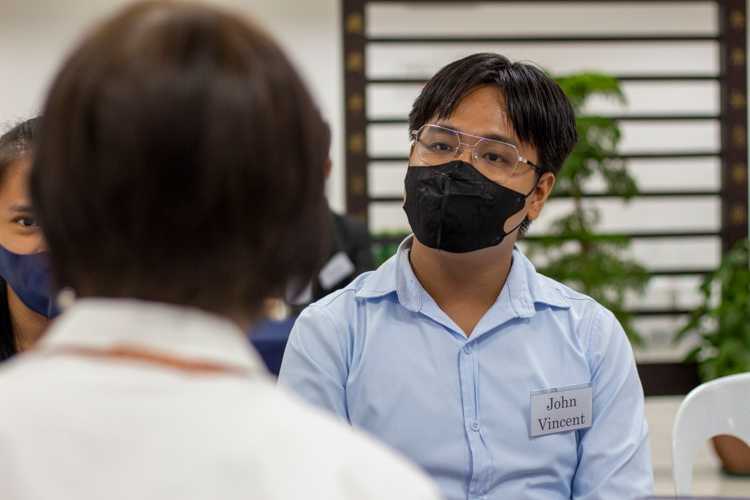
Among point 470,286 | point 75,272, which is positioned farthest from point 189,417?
point 470,286

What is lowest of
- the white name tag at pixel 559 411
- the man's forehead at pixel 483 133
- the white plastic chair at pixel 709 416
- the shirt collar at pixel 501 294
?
the white plastic chair at pixel 709 416

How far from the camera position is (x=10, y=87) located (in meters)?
4.52

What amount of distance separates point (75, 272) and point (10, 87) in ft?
15.6

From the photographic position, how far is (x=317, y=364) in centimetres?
131

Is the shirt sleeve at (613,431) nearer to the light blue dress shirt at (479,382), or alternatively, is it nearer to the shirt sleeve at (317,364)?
the light blue dress shirt at (479,382)

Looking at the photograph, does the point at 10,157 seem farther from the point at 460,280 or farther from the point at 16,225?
the point at 460,280

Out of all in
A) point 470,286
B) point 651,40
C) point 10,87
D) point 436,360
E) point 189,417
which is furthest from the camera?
Answer: point 651,40

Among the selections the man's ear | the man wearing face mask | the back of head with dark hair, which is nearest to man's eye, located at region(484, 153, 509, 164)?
the man wearing face mask

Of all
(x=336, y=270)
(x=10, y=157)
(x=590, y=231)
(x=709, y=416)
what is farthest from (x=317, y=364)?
(x=590, y=231)

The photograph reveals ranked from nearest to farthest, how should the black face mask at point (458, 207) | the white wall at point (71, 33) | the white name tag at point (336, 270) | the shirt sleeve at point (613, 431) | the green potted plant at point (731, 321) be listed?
the shirt sleeve at point (613, 431), the black face mask at point (458, 207), the white name tag at point (336, 270), the green potted plant at point (731, 321), the white wall at point (71, 33)

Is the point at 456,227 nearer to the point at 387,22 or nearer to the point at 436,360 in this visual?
the point at 436,360

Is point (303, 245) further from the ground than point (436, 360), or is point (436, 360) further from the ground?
point (303, 245)

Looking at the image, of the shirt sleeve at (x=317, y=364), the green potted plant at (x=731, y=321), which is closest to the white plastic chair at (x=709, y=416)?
the shirt sleeve at (x=317, y=364)

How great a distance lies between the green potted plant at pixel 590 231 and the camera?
13.4 feet
